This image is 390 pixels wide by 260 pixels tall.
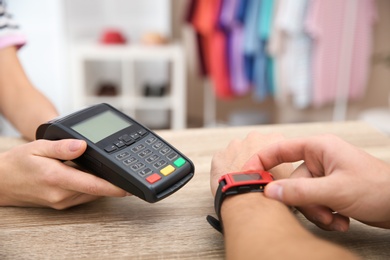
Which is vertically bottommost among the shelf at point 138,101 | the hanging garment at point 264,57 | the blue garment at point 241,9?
the shelf at point 138,101

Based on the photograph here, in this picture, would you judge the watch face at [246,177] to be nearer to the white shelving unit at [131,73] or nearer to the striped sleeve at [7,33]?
the striped sleeve at [7,33]

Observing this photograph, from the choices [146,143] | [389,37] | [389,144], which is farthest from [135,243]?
[389,37]

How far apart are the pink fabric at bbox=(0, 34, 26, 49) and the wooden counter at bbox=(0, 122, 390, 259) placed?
1.53 ft

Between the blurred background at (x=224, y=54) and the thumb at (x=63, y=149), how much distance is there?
1481mm

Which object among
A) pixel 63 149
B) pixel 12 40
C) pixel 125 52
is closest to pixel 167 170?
pixel 63 149

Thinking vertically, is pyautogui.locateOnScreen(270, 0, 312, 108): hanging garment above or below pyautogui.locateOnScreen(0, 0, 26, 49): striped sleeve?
below

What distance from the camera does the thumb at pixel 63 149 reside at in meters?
0.48

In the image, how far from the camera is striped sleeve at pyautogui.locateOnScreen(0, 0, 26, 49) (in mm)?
880

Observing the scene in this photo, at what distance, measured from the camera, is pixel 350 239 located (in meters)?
0.47

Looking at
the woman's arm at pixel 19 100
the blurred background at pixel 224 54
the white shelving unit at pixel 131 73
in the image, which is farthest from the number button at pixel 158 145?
the white shelving unit at pixel 131 73

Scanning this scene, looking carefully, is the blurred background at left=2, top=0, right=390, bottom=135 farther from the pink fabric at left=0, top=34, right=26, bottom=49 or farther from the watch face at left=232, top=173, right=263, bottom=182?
the watch face at left=232, top=173, right=263, bottom=182

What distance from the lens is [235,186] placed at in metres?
0.47

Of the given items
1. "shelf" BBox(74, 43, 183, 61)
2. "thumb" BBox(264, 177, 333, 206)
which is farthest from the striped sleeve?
"shelf" BBox(74, 43, 183, 61)

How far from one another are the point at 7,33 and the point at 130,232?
1.97 feet
